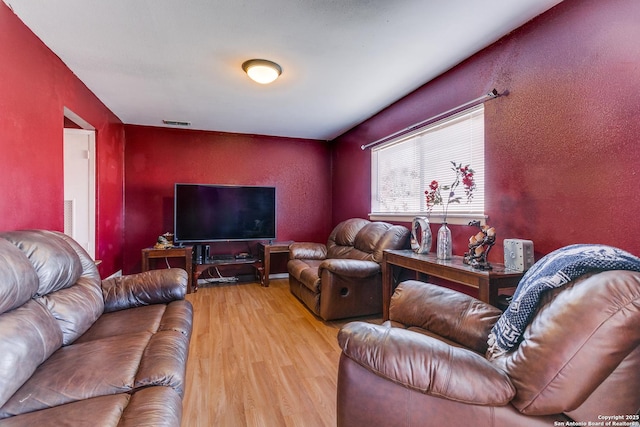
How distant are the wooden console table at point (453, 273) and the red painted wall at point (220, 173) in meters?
2.43

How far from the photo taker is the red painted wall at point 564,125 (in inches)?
58.8

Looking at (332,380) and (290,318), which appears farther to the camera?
(290,318)

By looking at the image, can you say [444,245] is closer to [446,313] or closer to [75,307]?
[446,313]

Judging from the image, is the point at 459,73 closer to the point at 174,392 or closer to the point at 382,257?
the point at 382,257

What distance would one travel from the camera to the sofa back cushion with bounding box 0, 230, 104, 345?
4.94 ft

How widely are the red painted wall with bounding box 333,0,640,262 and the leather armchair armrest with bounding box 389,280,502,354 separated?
792 mm

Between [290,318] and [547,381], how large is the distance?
7.92 feet

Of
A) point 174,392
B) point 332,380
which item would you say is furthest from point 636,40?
point 174,392

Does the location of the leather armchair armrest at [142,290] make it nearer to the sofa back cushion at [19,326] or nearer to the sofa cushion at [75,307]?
the sofa cushion at [75,307]

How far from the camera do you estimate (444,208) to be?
8.73 feet

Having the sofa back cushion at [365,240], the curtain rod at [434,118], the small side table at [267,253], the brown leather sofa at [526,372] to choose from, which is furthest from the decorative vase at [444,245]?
the small side table at [267,253]

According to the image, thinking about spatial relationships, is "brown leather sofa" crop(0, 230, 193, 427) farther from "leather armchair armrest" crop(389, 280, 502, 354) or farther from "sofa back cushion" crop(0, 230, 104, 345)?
"leather armchair armrest" crop(389, 280, 502, 354)

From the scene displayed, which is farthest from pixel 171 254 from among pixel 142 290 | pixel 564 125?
pixel 564 125

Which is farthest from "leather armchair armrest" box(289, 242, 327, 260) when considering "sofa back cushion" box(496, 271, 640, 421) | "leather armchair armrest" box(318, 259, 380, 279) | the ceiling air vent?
"sofa back cushion" box(496, 271, 640, 421)
